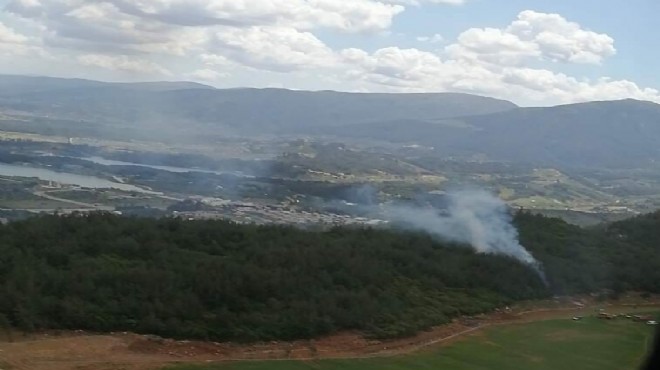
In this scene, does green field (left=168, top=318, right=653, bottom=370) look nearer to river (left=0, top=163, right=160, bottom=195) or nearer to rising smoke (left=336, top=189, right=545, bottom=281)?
rising smoke (left=336, top=189, right=545, bottom=281)

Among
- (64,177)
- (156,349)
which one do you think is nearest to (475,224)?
(156,349)

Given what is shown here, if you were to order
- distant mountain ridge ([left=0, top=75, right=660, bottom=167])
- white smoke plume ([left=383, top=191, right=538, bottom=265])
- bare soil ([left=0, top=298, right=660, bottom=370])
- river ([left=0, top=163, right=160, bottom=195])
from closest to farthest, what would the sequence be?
bare soil ([left=0, top=298, right=660, bottom=370])
white smoke plume ([left=383, top=191, right=538, bottom=265])
river ([left=0, top=163, right=160, bottom=195])
distant mountain ridge ([left=0, top=75, right=660, bottom=167])

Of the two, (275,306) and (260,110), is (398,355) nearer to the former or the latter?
(275,306)

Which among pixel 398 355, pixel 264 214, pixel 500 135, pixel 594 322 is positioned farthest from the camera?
pixel 500 135

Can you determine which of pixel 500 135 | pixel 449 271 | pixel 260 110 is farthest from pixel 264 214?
pixel 260 110

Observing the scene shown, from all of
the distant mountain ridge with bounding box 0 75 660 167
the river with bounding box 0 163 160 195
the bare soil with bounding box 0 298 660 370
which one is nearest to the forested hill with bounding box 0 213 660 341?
the bare soil with bounding box 0 298 660 370

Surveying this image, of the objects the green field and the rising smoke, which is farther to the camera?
the rising smoke
